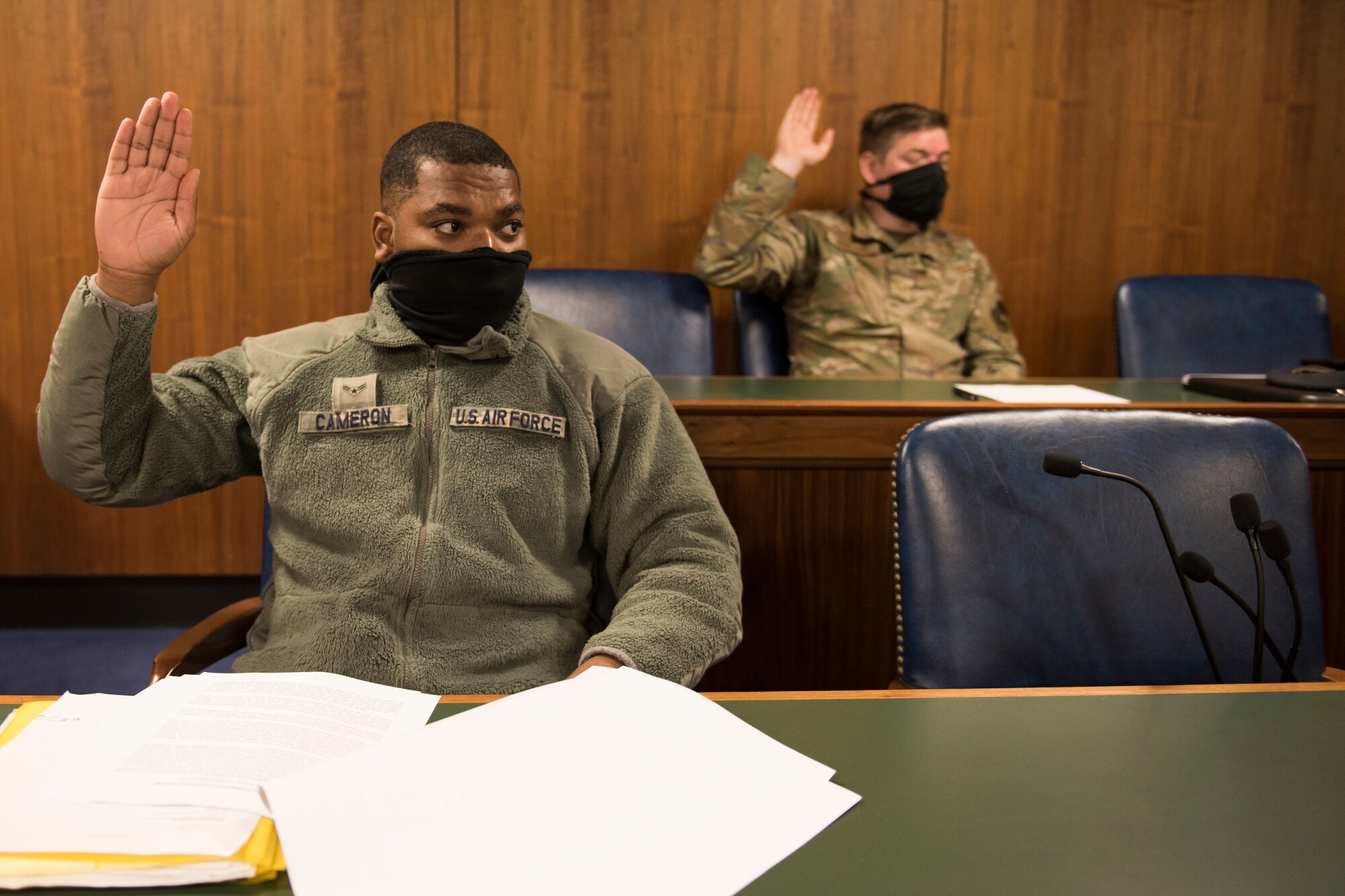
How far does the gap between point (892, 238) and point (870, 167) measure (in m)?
0.19

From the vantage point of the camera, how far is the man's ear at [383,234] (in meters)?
1.28

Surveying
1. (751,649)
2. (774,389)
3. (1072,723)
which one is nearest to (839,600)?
(751,649)

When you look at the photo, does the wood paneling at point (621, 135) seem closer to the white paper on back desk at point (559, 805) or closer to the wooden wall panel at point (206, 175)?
the wooden wall panel at point (206, 175)

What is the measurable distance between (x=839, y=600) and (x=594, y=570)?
0.58 metres

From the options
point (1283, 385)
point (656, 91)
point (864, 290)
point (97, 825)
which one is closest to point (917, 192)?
point (864, 290)

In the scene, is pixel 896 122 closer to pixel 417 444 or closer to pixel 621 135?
pixel 621 135

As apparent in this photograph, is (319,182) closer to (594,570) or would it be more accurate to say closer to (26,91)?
(26,91)

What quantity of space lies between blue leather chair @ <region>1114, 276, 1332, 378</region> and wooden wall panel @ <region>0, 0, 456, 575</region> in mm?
1807

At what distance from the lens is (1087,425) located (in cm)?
120

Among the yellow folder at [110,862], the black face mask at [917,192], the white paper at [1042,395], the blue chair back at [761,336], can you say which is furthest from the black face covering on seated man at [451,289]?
the black face mask at [917,192]

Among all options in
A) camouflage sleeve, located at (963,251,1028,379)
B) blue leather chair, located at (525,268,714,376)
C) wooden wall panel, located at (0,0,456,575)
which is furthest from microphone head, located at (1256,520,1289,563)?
wooden wall panel, located at (0,0,456,575)

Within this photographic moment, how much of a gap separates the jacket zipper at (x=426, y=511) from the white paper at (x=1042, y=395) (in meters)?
0.96

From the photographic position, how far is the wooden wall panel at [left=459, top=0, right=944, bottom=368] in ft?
9.11

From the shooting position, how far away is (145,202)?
3.84 feet
